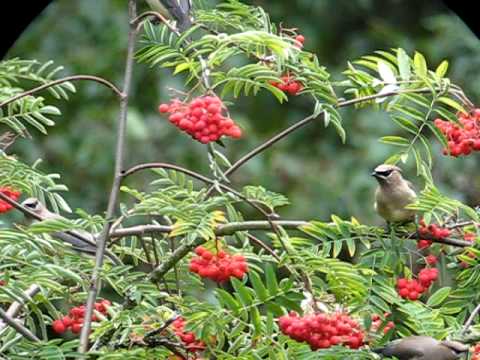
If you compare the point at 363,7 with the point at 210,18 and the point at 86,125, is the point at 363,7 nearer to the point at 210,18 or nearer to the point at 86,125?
the point at 86,125

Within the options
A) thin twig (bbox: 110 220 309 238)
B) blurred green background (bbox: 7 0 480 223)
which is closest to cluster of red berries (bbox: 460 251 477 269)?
thin twig (bbox: 110 220 309 238)

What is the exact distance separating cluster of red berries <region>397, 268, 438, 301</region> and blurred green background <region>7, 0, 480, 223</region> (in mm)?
2315

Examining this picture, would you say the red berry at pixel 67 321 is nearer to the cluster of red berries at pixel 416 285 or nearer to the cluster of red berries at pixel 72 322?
the cluster of red berries at pixel 72 322

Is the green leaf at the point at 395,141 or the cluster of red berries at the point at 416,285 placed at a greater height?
the green leaf at the point at 395,141

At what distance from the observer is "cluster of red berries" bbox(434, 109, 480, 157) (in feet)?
5.95

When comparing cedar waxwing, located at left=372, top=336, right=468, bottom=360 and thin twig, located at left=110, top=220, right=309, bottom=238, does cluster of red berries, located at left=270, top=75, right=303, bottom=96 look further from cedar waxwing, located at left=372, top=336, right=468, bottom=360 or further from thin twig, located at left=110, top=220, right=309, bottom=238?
cedar waxwing, located at left=372, top=336, right=468, bottom=360

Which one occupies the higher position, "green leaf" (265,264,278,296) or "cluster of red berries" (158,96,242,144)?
"cluster of red berries" (158,96,242,144)

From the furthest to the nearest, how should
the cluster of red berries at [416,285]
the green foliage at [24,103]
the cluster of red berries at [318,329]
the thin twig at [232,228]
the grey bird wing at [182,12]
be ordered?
the grey bird wing at [182,12]
the green foliage at [24,103]
the cluster of red berries at [416,285]
the thin twig at [232,228]
the cluster of red berries at [318,329]

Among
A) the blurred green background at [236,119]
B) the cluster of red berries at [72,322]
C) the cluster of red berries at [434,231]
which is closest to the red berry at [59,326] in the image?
the cluster of red berries at [72,322]

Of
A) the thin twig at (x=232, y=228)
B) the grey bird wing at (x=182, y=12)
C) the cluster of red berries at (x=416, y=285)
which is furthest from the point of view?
the grey bird wing at (x=182, y=12)

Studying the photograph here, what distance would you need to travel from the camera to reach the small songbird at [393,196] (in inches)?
76.4

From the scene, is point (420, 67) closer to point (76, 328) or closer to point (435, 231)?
point (435, 231)

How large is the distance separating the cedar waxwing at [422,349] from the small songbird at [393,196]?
0.23 m

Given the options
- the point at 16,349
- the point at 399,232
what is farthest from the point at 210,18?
the point at 16,349
